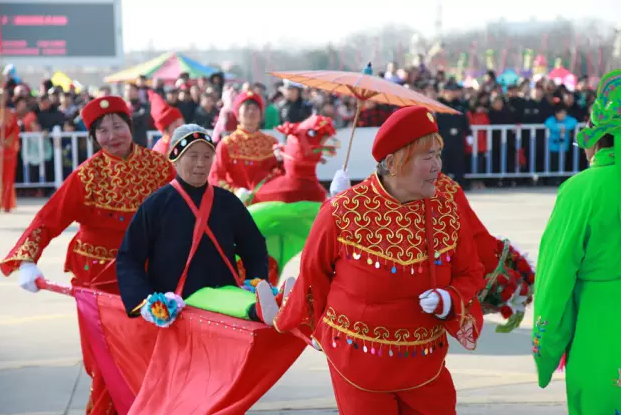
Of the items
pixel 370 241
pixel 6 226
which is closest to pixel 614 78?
pixel 370 241

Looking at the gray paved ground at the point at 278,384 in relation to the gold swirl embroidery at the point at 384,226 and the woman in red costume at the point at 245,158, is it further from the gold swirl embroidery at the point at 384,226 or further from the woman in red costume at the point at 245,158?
the gold swirl embroidery at the point at 384,226

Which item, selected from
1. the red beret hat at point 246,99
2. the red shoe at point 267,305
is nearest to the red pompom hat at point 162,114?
the red beret hat at point 246,99

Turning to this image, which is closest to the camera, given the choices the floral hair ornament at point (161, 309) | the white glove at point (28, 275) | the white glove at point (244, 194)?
the floral hair ornament at point (161, 309)

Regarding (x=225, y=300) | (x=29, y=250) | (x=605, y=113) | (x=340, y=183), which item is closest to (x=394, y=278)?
(x=605, y=113)

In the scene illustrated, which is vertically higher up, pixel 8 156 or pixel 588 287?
pixel 588 287

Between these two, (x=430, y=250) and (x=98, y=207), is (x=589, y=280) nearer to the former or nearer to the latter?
(x=430, y=250)

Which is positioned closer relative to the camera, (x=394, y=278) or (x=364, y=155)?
(x=394, y=278)

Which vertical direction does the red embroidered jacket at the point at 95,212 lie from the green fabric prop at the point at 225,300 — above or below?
above

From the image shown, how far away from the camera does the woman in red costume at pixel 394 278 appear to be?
3.79 metres

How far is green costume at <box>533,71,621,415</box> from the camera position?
3889 millimetres

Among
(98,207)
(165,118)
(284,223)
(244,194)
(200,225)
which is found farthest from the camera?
(165,118)

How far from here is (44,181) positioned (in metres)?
18.0

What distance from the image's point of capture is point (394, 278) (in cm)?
379

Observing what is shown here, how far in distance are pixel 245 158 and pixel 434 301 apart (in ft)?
18.0
